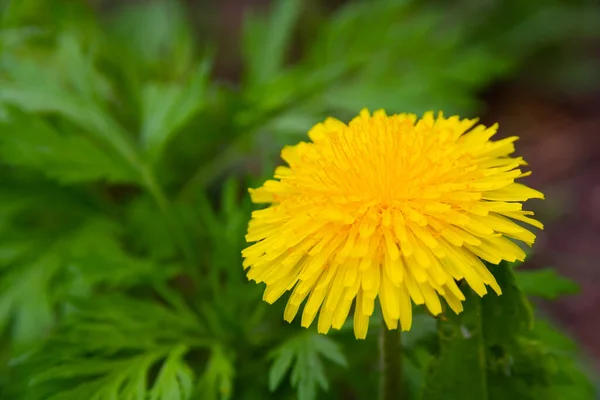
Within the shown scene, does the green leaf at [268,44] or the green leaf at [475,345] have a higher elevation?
the green leaf at [268,44]

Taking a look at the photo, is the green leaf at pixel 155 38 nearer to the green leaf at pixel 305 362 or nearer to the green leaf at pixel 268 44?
the green leaf at pixel 268 44

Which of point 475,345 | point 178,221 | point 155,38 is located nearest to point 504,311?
point 475,345

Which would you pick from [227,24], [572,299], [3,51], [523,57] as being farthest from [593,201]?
[3,51]

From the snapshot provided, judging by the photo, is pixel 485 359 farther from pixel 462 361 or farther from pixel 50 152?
pixel 50 152

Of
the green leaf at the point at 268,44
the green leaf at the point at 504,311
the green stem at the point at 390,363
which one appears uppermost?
the green leaf at the point at 268,44

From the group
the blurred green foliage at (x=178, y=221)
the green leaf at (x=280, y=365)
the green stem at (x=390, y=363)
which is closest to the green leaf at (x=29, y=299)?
the blurred green foliage at (x=178, y=221)

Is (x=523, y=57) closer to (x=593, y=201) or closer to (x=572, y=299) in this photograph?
(x=593, y=201)

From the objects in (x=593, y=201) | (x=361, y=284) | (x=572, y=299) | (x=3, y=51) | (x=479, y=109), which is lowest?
(x=361, y=284)
